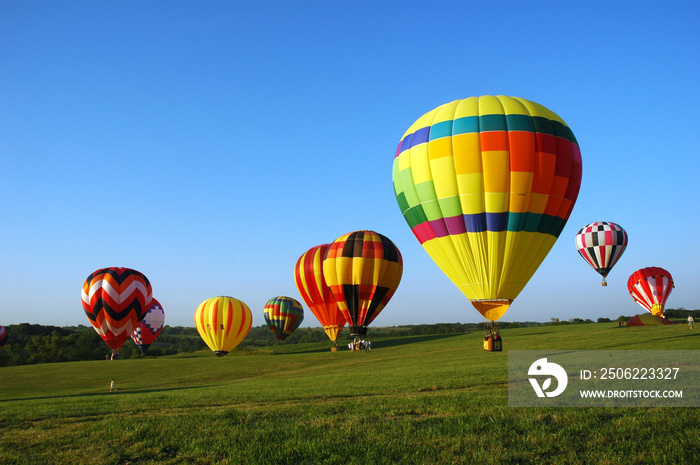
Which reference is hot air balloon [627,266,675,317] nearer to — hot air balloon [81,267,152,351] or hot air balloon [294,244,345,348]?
hot air balloon [294,244,345,348]

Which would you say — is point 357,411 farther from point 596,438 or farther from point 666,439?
point 666,439

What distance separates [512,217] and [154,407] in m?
13.4

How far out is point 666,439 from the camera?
589 centimetres

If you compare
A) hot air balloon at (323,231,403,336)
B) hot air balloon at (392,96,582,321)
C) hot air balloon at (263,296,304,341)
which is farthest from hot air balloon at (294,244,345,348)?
hot air balloon at (392,96,582,321)

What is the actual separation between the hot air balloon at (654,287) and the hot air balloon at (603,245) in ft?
17.0

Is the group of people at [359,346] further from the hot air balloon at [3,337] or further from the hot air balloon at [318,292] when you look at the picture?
the hot air balloon at [3,337]

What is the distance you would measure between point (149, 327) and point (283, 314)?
17.6m

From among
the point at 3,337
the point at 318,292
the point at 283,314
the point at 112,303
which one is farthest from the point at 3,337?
the point at 318,292

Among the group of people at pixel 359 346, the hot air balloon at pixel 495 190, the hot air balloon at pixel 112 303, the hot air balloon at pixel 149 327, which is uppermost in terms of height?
the hot air balloon at pixel 495 190

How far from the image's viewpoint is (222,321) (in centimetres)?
4744

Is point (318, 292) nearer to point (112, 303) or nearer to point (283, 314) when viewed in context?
point (112, 303)

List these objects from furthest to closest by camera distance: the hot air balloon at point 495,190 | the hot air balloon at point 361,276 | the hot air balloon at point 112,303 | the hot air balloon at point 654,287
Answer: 1. the hot air balloon at point 654,287
2. the hot air balloon at point 112,303
3. the hot air balloon at point 361,276
4. the hot air balloon at point 495,190

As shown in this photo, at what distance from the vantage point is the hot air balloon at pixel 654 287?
51.6m

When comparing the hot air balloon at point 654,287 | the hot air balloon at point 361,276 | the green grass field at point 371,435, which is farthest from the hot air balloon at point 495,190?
the hot air balloon at point 654,287
